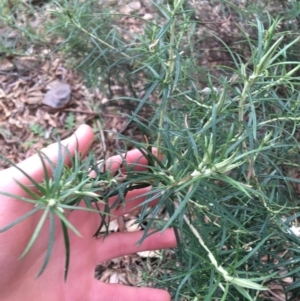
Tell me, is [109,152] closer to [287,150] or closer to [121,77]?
[121,77]

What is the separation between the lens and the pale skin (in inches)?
39.0

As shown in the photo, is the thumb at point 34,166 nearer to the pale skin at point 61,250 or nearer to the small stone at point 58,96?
the pale skin at point 61,250

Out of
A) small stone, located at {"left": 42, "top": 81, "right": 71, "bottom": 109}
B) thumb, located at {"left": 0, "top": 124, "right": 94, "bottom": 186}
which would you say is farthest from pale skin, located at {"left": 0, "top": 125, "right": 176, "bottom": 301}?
small stone, located at {"left": 42, "top": 81, "right": 71, "bottom": 109}

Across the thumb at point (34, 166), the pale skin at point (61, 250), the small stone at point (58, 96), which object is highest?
the thumb at point (34, 166)

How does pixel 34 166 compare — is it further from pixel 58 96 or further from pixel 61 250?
pixel 58 96

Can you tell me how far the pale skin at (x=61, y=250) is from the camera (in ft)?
3.25

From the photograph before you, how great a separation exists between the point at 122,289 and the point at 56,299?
Answer: 8.9 inches

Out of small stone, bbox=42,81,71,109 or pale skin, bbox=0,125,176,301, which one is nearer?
pale skin, bbox=0,125,176,301

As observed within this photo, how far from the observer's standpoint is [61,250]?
1178 millimetres

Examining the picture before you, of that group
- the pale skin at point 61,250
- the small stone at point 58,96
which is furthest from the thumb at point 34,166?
the small stone at point 58,96

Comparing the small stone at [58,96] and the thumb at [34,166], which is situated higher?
the thumb at [34,166]

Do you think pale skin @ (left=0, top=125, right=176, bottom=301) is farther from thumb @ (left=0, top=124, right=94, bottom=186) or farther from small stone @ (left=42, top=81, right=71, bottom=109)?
small stone @ (left=42, top=81, right=71, bottom=109)

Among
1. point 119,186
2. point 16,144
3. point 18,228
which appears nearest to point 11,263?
point 18,228

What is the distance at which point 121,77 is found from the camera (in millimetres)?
1814
